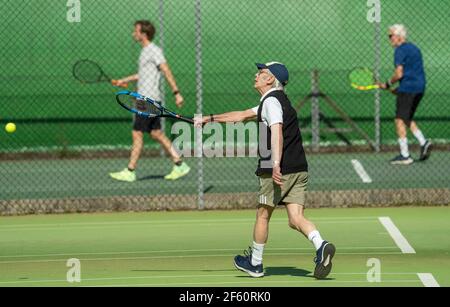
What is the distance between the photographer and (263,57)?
19031 millimetres

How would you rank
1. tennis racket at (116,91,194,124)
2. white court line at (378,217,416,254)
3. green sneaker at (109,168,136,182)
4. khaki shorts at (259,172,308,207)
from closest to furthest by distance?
khaki shorts at (259,172,308,207)
tennis racket at (116,91,194,124)
white court line at (378,217,416,254)
green sneaker at (109,168,136,182)

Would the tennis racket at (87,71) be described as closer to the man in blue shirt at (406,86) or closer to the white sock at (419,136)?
the man in blue shirt at (406,86)

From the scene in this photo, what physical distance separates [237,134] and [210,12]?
74.7 inches

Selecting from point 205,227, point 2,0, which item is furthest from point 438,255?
point 2,0

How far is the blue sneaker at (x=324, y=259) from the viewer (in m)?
9.76

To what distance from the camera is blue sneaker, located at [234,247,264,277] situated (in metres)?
10.2

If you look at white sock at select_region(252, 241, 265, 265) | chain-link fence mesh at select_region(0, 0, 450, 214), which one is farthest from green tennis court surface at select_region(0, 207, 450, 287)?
chain-link fence mesh at select_region(0, 0, 450, 214)

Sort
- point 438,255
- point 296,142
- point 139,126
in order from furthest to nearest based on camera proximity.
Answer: point 139,126 < point 438,255 < point 296,142

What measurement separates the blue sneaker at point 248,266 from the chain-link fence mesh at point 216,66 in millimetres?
8074

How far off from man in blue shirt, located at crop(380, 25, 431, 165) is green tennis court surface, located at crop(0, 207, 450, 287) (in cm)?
289

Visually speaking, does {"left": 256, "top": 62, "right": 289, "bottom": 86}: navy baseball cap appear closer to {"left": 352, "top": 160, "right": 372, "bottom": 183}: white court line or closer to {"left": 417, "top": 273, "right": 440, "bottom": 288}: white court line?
{"left": 417, "top": 273, "right": 440, "bottom": 288}: white court line

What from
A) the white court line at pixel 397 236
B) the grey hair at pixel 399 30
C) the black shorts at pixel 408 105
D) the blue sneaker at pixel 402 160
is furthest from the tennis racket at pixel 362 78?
the white court line at pixel 397 236

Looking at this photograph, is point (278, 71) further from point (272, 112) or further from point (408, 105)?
point (408, 105)
